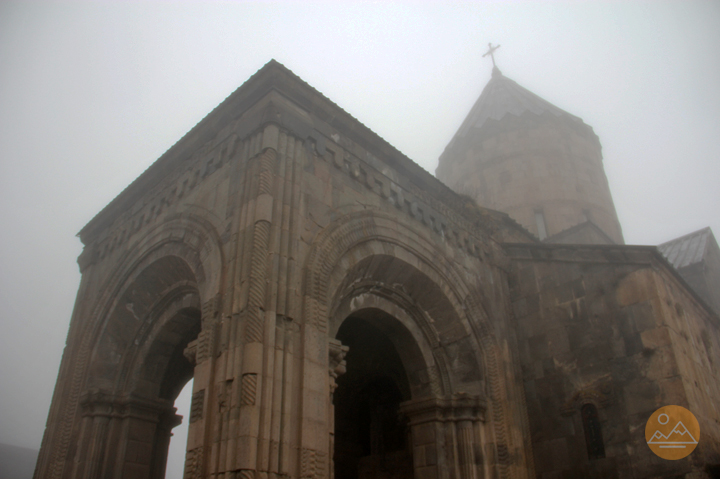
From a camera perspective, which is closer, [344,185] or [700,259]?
[344,185]

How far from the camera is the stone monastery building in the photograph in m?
6.29

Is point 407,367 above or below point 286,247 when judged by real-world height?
below

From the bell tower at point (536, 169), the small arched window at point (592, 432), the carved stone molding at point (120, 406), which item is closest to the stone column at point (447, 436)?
the small arched window at point (592, 432)

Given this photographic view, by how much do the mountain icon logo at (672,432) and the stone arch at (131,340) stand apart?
681 centimetres

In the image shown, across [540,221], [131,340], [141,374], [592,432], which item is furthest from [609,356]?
[131,340]

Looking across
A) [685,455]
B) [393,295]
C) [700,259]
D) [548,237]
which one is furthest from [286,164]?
[700,259]

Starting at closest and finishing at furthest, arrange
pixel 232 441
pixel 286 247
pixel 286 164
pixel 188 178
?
pixel 232 441 < pixel 286 247 < pixel 286 164 < pixel 188 178

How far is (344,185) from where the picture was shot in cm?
806

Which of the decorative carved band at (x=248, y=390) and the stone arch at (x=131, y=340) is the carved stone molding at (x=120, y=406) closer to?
the stone arch at (x=131, y=340)

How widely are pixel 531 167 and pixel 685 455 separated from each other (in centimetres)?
949

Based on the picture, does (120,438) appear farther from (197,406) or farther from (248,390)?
(248,390)

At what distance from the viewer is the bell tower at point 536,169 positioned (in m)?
15.2

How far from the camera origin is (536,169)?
15.7 meters

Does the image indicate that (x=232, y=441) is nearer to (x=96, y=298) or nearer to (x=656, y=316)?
(x=96, y=298)
